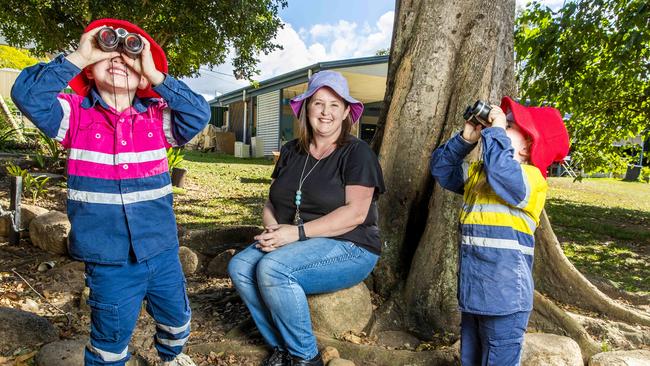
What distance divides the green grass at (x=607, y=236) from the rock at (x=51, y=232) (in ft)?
18.0

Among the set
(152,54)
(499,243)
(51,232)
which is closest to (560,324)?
(499,243)

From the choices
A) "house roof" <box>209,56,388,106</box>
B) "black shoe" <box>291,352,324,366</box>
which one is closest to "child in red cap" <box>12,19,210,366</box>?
"black shoe" <box>291,352,324,366</box>

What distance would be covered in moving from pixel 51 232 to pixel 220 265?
176 cm

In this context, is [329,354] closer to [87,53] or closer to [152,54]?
[152,54]

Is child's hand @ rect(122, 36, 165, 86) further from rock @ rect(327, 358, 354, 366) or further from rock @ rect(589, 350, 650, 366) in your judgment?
rock @ rect(589, 350, 650, 366)

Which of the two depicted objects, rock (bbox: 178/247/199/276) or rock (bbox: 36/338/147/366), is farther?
rock (bbox: 178/247/199/276)

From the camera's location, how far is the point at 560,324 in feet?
9.91

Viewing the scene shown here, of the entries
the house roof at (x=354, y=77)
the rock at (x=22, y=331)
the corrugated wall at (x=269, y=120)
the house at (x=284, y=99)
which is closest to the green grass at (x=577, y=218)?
the rock at (x=22, y=331)

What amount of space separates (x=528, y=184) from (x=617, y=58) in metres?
5.56

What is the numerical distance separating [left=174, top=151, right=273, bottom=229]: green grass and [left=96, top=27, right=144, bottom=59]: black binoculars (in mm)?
4382

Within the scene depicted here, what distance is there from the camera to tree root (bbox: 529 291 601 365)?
2895mm

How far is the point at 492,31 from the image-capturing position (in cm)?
339

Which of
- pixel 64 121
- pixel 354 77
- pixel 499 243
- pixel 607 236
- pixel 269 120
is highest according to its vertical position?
pixel 354 77

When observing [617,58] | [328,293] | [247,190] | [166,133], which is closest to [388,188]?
[328,293]
